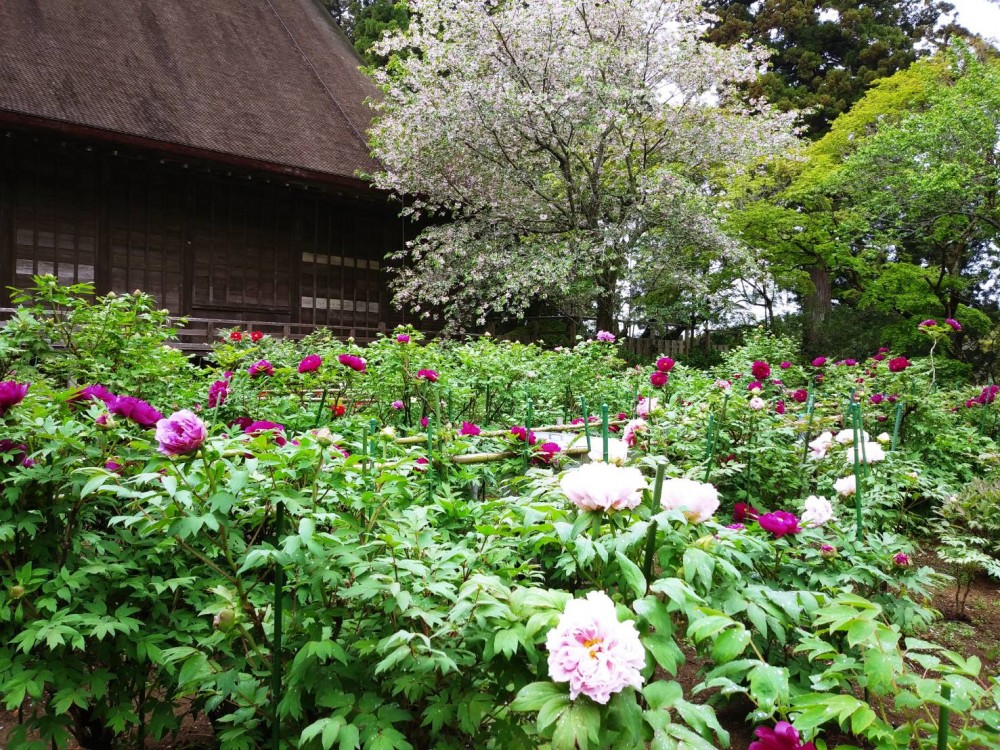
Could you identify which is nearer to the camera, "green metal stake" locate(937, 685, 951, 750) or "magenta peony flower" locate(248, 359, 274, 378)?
"green metal stake" locate(937, 685, 951, 750)

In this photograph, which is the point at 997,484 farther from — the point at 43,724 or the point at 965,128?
the point at 965,128

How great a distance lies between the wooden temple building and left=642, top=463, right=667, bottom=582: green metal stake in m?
7.82

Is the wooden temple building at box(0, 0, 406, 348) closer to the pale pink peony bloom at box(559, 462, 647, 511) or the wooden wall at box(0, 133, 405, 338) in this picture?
the wooden wall at box(0, 133, 405, 338)

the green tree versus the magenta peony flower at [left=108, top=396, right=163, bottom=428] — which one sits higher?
the green tree

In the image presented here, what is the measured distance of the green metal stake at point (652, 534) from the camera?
131 centimetres

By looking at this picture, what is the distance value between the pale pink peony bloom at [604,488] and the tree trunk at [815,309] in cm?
1504

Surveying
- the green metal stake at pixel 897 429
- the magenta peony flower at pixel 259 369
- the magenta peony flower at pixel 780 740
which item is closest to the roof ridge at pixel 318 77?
the magenta peony flower at pixel 259 369

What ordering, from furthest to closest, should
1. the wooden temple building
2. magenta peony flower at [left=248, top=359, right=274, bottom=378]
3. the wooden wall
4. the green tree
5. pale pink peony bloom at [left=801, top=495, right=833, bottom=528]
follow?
the green tree, the wooden wall, the wooden temple building, magenta peony flower at [left=248, top=359, right=274, bottom=378], pale pink peony bloom at [left=801, top=495, right=833, bottom=528]

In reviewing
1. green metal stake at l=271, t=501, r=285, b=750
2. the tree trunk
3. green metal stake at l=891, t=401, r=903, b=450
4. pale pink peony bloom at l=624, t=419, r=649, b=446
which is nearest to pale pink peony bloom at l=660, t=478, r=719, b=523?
green metal stake at l=271, t=501, r=285, b=750

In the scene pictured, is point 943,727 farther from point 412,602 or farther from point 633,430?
point 633,430

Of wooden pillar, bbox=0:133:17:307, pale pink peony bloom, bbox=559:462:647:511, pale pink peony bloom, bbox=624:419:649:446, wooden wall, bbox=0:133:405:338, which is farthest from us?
wooden wall, bbox=0:133:405:338

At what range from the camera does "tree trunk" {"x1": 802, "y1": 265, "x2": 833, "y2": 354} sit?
15.3 meters

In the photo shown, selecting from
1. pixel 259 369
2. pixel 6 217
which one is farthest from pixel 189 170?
pixel 259 369

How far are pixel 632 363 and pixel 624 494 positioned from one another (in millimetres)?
10438
